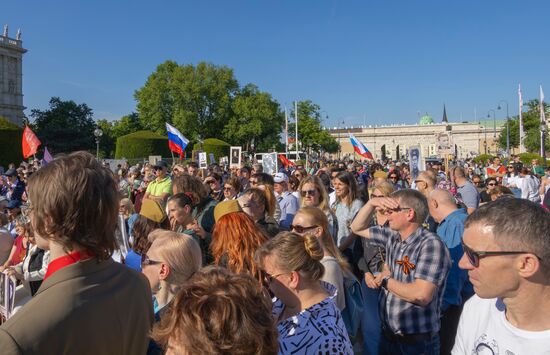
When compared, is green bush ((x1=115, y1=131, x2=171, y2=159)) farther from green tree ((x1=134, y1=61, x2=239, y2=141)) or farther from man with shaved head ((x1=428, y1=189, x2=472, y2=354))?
man with shaved head ((x1=428, y1=189, x2=472, y2=354))

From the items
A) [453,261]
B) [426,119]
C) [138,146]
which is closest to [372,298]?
[453,261]

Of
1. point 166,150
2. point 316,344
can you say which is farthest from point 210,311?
point 166,150

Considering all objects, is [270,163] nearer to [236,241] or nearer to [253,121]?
[236,241]

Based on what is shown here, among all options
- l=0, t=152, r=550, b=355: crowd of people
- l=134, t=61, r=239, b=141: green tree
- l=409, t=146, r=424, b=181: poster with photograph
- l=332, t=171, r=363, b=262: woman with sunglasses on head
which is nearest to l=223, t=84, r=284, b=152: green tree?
l=134, t=61, r=239, b=141: green tree

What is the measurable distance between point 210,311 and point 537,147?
56.9 metres

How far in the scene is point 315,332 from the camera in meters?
2.36

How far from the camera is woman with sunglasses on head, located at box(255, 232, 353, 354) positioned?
91.4 inches

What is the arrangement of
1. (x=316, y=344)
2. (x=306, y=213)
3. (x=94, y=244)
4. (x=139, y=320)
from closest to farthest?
(x=94, y=244) → (x=139, y=320) → (x=316, y=344) → (x=306, y=213)

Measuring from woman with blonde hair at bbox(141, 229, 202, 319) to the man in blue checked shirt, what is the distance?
1.45m

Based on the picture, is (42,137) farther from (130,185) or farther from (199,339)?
(199,339)

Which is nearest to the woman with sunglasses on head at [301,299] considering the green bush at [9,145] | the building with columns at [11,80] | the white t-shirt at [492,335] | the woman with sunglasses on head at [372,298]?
the white t-shirt at [492,335]

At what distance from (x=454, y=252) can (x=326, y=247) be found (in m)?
1.56

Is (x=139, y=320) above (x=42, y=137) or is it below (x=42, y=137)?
below

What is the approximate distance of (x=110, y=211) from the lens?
6.17 feet
